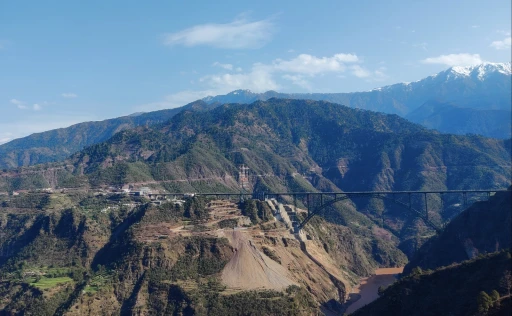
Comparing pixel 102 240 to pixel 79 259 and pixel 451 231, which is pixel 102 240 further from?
pixel 451 231

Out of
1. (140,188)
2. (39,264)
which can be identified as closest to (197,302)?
(39,264)

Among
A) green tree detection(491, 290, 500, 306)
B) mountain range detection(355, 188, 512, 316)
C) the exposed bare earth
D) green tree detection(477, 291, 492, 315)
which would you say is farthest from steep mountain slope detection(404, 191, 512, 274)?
green tree detection(477, 291, 492, 315)

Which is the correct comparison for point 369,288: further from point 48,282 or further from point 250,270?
point 48,282

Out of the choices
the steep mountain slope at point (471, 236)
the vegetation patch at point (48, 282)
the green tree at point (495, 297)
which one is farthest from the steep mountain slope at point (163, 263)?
the green tree at point (495, 297)

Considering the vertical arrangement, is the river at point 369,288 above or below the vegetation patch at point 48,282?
below

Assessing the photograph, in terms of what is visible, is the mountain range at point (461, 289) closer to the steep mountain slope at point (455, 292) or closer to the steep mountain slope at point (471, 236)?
the steep mountain slope at point (455, 292)

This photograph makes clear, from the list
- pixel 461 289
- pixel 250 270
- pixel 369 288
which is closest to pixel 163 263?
pixel 250 270
